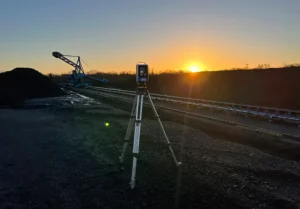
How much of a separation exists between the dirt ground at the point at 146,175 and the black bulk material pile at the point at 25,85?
25443mm

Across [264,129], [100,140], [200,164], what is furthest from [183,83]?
[200,164]

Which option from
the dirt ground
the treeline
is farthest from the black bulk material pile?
the dirt ground

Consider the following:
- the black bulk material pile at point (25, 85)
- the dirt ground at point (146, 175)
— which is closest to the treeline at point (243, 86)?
the black bulk material pile at point (25, 85)

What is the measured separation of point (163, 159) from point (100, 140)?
358cm

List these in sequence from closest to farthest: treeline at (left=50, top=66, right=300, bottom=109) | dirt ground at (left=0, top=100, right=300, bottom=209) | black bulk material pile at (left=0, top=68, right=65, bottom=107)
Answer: dirt ground at (left=0, top=100, right=300, bottom=209), treeline at (left=50, top=66, right=300, bottom=109), black bulk material pile at (left=0, top=68, right=65, bottom=107)

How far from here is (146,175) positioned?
7.02 meters

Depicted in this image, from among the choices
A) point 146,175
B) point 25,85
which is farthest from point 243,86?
point 146,175

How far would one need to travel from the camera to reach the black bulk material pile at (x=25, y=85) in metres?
35.5

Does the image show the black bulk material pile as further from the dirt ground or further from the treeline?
the dirt ground

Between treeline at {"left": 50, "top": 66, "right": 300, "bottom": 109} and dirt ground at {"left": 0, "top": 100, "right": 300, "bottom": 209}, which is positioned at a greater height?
treeline at {"left": 50, "top": 66, "right": 300, "bottom": 109}

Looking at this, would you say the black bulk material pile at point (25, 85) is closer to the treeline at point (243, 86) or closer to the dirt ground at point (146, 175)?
the treeline at point (243, 86)

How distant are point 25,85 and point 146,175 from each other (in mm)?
35794

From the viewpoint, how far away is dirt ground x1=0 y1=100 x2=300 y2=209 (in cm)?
571

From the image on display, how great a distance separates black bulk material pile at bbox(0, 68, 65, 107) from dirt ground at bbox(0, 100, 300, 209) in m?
25.4
